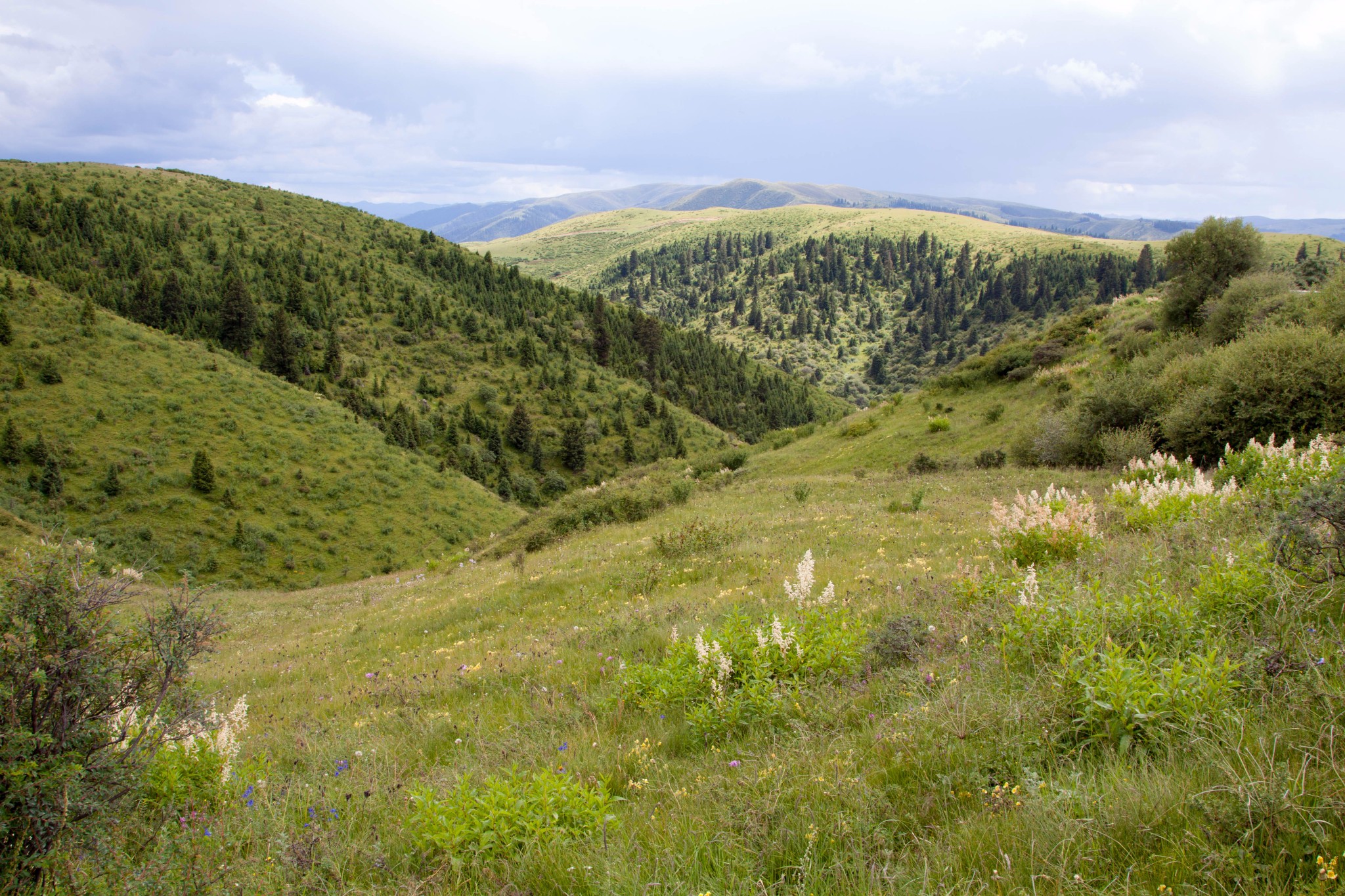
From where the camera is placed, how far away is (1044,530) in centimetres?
747

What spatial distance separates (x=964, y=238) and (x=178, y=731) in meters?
220

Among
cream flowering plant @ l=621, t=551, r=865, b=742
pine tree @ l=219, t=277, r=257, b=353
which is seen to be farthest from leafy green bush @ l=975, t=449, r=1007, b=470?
pine tree @ l=219, t=277, r=257, b=353

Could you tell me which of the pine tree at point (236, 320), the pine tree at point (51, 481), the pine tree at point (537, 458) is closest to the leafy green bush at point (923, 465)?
the pine tree at point (537, 458)

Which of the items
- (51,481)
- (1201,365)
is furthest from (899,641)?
(51,481)

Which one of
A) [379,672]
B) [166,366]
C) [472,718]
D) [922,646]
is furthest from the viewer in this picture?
[166,366]

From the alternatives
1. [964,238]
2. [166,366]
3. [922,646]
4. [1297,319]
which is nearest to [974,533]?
[922,646]

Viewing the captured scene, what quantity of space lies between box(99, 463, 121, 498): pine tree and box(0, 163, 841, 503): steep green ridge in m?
18.6

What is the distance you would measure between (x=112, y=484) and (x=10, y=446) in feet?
18.7

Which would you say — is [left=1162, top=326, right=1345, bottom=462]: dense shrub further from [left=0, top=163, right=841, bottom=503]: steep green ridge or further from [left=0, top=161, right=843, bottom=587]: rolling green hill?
[left=0, top=163, right=841, bottom=503]: steep green ridge

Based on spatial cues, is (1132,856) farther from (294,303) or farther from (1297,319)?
(294,303)

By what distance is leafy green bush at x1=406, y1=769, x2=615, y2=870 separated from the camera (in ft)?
9.92

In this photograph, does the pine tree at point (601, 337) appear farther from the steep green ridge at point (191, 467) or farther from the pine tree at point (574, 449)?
the steep green ridge at point (191, 467)

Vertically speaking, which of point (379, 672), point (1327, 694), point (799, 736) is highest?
point (1327, 694)

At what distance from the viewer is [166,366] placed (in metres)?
43.3
